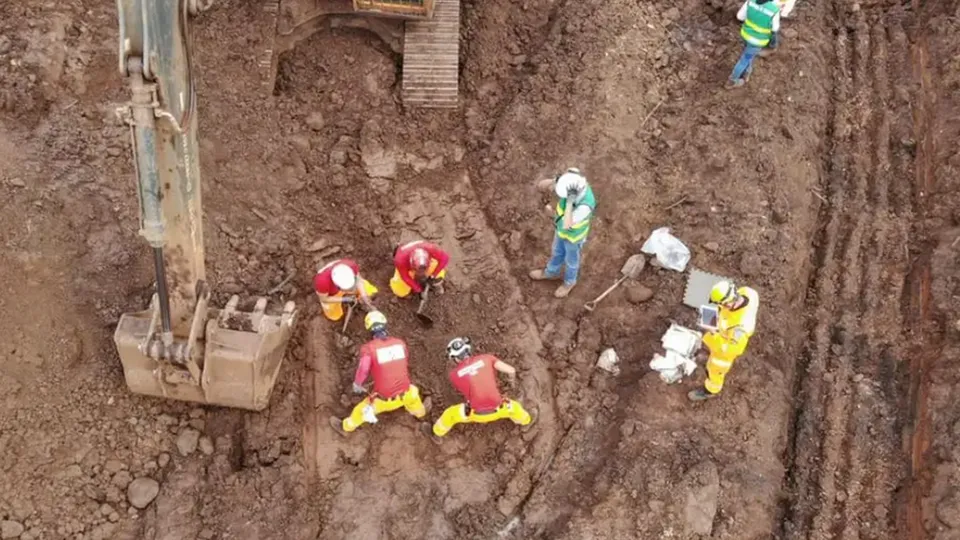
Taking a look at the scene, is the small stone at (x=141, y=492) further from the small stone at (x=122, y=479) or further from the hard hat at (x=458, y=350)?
the hard hat at (x=458, y=350)

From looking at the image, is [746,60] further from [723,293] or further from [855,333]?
[723,293]

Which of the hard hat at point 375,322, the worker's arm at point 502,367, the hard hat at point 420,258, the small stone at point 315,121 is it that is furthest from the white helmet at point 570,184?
the small stone at point 315,121

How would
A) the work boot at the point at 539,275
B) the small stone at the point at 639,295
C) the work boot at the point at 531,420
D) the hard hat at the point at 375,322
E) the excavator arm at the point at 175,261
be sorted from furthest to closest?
the work boot at the point at 539,275
the small stone at the point at 639,295
the work boot at the point at 531,420
the hard hat at the point at 375,322
the excavator arm at the point at 175,261

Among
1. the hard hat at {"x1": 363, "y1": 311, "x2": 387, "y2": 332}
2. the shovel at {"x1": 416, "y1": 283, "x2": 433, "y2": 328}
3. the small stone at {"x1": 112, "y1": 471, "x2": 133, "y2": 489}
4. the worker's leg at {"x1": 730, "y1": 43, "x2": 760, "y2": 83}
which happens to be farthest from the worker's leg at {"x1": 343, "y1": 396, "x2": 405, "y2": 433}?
the worker's leg at {"x1": 730, "y1": 43, "x2": 760, "y2": 83}

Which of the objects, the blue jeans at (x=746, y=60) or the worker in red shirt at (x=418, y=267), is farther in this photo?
the blue jeans at (x=746, y=60)

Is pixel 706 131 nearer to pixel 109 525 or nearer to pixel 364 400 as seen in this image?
pixel 364 400

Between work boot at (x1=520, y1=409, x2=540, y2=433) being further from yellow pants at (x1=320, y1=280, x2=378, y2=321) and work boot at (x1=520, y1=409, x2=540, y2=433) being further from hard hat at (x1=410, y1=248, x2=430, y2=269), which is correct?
yellow pants at (x1=320, y1=280, x2=378, y2=321)

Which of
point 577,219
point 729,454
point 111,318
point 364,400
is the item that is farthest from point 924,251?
point 111,318

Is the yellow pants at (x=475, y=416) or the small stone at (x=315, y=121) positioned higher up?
the small stone at (x=315, y=121)
